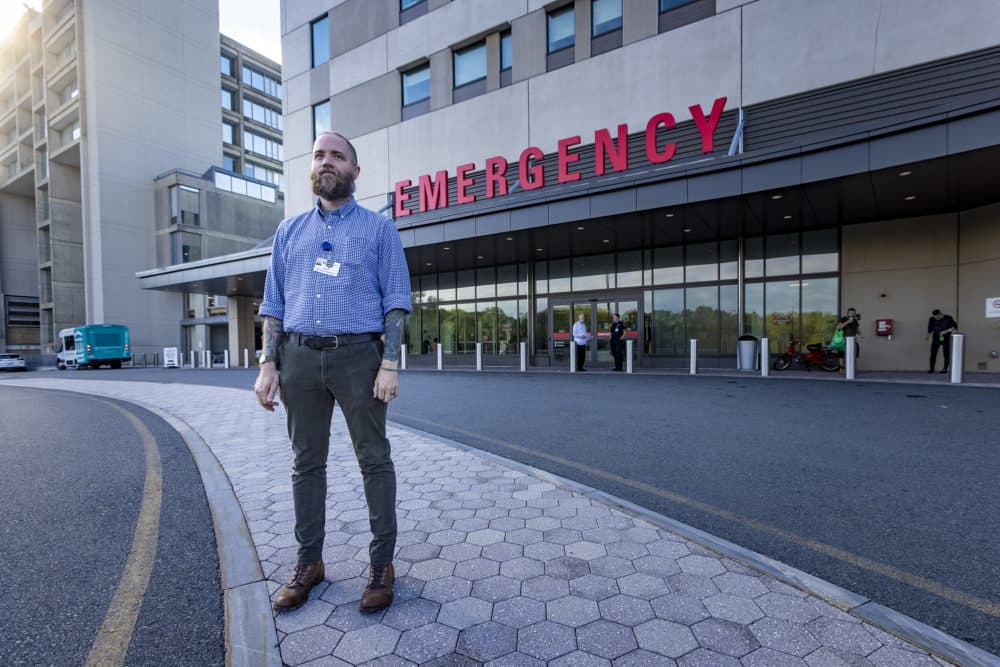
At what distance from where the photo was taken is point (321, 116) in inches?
885

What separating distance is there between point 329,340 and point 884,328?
632 inches

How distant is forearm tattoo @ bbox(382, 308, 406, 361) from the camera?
7.10 feet

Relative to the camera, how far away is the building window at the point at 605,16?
50.0 ft

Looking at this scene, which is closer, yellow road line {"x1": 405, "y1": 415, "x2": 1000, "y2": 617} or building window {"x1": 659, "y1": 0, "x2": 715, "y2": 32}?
yellow road line {"x1": 405, "y1": 415, "x2": 1000, "y2": 617}

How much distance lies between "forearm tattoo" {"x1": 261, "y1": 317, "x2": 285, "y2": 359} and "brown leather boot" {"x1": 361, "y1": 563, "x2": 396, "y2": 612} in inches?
43.2

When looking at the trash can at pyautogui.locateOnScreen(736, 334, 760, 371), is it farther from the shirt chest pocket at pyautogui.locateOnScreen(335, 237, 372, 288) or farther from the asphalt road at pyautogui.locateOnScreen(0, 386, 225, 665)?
the shirt chest pocket at pyautogui.locateOnScreen(335, 237, 372, 288)

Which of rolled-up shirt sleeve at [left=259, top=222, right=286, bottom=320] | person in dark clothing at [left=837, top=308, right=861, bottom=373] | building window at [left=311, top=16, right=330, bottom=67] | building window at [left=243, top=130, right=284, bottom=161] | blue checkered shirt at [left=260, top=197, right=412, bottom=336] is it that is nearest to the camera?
blue checkered shirt at [left=260, top=197, right=412, bottom=336]

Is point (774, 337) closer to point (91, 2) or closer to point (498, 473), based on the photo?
point (498, 473)

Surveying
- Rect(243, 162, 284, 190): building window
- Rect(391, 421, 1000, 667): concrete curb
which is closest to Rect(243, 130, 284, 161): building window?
Rect(243, 162, 284, 190): building window

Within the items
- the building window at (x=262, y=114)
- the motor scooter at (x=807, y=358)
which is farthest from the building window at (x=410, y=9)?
the building window at (x=262, y=114)

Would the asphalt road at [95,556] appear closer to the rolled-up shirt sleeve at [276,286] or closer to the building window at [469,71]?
the rolled-up shirt sleeve at [276,286]

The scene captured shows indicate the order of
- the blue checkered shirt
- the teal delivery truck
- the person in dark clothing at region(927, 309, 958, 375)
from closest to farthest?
the blue checkered shirt < the person in dark clothing at region(927, 309, 958, 375) < the teal delivery truck

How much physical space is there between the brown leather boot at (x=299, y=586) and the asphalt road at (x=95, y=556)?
238 mm

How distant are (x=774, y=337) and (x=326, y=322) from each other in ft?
52.0
